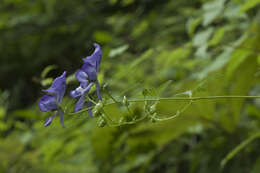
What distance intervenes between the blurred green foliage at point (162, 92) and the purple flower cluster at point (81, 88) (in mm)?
38

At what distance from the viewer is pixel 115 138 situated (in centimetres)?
141

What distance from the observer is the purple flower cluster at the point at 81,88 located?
55cm

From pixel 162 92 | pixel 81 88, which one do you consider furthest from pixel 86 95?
pixel 162 92

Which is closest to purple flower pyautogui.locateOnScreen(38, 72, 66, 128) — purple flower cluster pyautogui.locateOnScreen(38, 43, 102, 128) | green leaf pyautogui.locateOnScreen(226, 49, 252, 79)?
purple flower cluster pyautogui.locateOnScreen(38, 43, 102, 128)

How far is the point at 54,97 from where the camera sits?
56cm

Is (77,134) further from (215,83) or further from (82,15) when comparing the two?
(82,15)

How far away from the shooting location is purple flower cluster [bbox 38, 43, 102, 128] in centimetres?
55

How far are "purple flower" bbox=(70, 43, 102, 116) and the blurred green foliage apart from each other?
0.04 meters

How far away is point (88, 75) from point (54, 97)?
65 mm

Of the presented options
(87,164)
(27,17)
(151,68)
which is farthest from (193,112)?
(27,17)

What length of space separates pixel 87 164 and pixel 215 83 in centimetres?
80

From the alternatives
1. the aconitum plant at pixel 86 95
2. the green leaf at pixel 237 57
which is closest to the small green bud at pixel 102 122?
the aconitum plant at pixel 86 95

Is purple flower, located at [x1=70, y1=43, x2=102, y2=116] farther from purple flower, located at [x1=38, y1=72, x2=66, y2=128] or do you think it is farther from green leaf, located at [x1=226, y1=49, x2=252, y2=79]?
green leaf, located at [x1=226, y1=49, x2=252, y2=79]

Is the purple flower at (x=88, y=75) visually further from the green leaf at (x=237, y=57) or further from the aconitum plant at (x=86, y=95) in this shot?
the green leaf at (x=237, y=57)
